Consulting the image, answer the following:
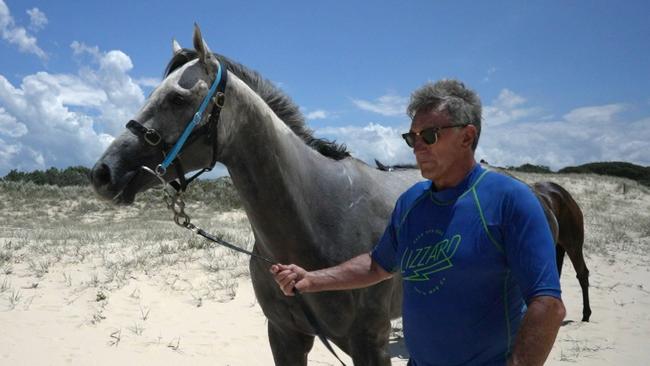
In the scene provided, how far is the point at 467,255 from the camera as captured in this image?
4.99ft

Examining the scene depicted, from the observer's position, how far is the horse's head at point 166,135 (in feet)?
7.00

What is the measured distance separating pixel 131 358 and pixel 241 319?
1.56 m

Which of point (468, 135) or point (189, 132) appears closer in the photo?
point (468, 135)

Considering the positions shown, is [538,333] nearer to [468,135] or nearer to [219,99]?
[468,135]

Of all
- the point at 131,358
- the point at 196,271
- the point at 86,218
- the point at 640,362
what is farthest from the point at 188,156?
the point at 86,218

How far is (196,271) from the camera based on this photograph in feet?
24.9

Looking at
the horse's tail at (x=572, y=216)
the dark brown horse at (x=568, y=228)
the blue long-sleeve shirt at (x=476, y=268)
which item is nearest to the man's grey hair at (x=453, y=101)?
the blue long-sleeve shirt at (x=476, y=268)

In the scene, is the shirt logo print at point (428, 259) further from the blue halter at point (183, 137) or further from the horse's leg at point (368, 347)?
the blue halter at point (183, 137)

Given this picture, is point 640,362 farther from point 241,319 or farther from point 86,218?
point 86,218

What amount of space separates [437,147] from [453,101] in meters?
0.17

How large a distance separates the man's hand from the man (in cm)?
55

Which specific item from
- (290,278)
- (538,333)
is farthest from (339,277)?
(538,333)

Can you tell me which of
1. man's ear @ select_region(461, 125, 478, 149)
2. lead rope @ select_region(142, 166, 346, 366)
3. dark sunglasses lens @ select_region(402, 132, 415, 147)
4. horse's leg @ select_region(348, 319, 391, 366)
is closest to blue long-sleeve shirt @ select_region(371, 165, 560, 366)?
man's ear @ select_region(461, 125, 478, 149)

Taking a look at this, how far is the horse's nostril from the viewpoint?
6.88 feet
